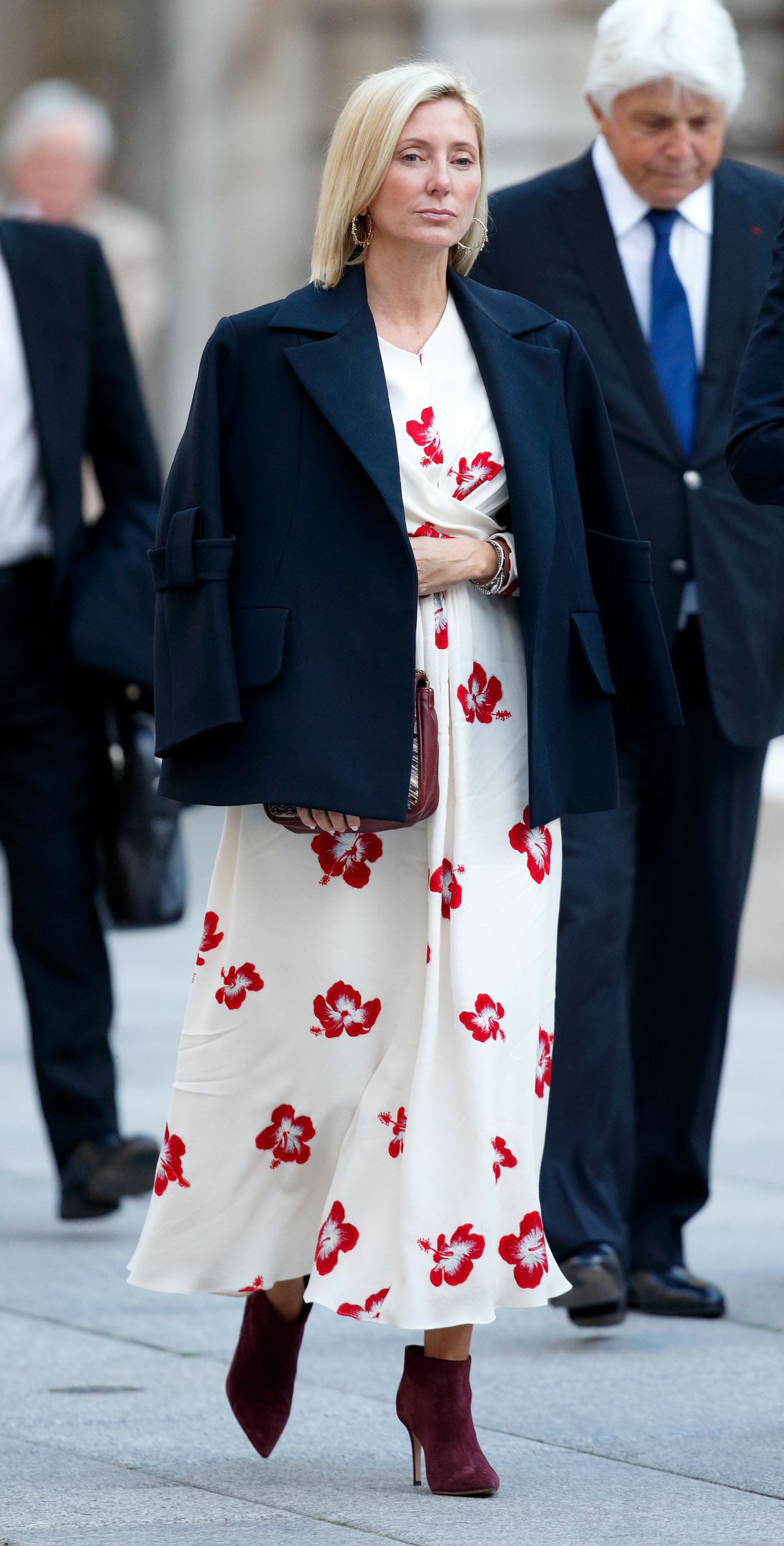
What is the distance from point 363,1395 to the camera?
4148 millimetres

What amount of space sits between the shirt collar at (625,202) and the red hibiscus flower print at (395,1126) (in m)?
1.91

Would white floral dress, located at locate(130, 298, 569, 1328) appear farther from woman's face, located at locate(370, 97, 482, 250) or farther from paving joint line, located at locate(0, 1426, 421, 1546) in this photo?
paving joint line, located at locate(0, 1426, 421, 1546)

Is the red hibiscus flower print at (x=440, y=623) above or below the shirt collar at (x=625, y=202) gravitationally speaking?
below

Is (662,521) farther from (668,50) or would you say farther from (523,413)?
(523,413)

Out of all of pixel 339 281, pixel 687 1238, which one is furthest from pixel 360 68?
pixel 339 281

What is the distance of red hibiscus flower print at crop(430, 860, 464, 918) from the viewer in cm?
355

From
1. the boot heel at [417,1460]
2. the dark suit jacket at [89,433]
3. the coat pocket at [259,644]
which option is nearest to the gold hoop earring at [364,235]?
the coat pocket at [259,644]

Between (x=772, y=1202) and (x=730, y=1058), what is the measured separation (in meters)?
1.80

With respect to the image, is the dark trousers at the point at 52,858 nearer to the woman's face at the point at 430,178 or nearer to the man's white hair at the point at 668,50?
the man's white hair at the point at 668,50

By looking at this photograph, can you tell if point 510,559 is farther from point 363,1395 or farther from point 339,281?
point 363,1395

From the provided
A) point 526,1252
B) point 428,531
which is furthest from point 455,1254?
point 428,531

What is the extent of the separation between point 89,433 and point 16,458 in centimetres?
24

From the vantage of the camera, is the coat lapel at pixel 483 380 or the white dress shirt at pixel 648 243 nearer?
the coat lapel at pixel 483 380

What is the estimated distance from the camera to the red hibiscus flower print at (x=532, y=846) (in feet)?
11.9
